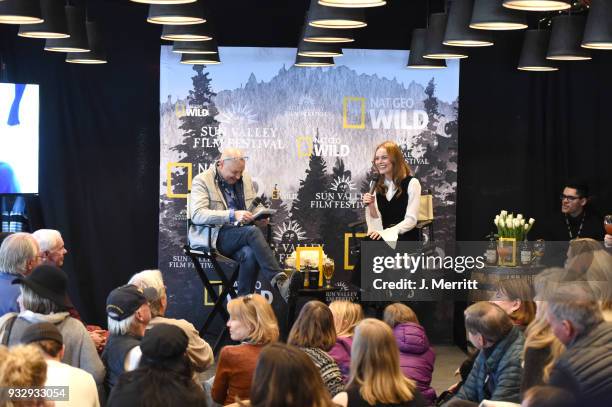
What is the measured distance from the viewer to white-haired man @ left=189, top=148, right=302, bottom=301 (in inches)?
296

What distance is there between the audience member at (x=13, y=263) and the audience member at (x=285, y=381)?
94.8 inches

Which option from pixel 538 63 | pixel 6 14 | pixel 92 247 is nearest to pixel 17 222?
pixel 92 247

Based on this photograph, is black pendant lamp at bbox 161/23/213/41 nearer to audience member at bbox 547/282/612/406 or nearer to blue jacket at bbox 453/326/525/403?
blue jacket at bbox 453/326/525/403

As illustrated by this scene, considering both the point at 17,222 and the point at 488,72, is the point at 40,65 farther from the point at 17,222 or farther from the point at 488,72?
the point at 488,72

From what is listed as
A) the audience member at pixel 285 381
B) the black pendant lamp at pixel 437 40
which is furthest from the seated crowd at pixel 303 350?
the black pendant lamp at pixel 437 40

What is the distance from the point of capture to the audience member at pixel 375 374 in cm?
412

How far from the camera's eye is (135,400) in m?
3.44

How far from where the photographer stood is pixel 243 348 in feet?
16.0

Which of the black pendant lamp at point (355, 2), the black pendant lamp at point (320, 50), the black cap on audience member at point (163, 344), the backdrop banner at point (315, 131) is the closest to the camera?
the black cap on audience member at point (163, 344)

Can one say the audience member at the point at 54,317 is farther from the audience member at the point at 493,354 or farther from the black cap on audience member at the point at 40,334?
the audience member at the point at 493,354

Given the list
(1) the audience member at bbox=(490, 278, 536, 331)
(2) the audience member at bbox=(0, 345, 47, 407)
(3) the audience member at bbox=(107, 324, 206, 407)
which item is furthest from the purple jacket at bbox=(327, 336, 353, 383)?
(2) the audience member at bbox=(0, 345, 47, 407)

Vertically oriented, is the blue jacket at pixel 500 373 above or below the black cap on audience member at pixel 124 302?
below

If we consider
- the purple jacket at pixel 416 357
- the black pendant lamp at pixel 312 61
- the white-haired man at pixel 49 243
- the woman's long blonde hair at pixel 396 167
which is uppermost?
the black pendant lamp at pixel 312 61

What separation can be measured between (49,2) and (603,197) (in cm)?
562
